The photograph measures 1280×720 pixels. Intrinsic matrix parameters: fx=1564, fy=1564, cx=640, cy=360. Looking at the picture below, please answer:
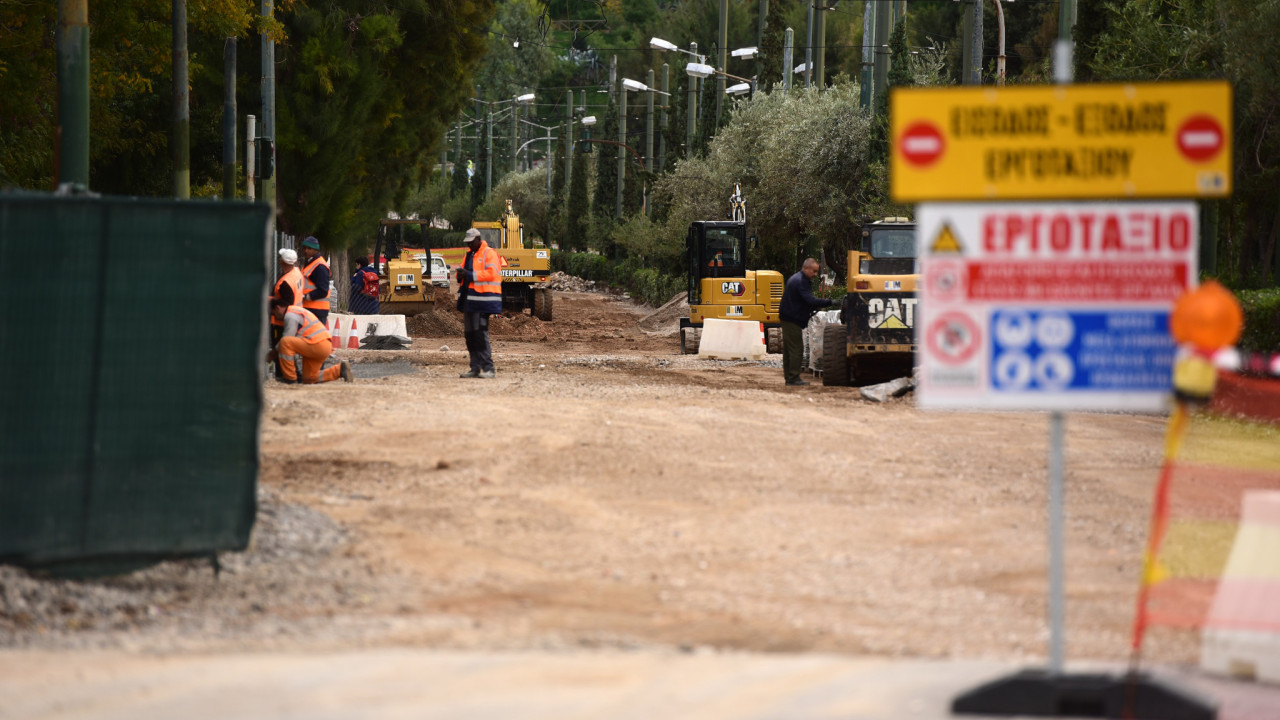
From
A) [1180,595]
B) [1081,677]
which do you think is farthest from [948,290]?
[1180,595]

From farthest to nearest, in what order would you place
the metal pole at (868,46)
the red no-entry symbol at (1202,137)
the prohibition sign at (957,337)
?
the metal pole at (868,46) → the prohibition sign at (957,337) → the red no-entry symbol at (1202,137)

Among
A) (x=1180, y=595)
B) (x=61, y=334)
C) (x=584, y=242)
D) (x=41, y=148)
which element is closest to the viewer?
(x=61, y=334)

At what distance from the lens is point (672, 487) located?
1148 centimetres

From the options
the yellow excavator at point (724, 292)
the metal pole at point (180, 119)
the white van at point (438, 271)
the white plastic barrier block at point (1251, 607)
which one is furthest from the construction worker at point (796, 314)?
the white van at point (438, 271)

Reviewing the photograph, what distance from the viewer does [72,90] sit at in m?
13.1

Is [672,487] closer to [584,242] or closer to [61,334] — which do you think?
[61,334]

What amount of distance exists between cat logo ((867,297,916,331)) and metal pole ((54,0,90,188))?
10.6 m

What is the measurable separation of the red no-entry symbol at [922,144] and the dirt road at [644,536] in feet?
7.71

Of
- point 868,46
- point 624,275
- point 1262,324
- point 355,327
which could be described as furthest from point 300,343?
point 624,275

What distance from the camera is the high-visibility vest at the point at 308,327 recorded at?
18.2 m

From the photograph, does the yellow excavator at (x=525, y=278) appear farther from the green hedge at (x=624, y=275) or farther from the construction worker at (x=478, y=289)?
the construction worker at (x=478, y=289)

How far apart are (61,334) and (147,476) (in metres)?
0.81

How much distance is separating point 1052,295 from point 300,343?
13.4 metres

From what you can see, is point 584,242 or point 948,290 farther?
point 584,242
